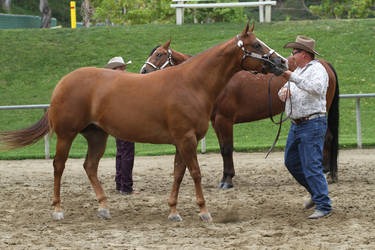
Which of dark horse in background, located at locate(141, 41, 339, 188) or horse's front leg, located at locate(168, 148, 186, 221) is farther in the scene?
dark horse in background, located at locate(141, 41, 339, 188)

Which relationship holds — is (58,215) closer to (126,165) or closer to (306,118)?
(126,165)

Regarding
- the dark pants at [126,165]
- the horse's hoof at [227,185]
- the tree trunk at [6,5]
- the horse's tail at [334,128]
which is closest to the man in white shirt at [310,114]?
the horse's tail at [334,128]

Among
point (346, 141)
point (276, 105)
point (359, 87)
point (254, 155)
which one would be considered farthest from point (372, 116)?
point (276, 105)

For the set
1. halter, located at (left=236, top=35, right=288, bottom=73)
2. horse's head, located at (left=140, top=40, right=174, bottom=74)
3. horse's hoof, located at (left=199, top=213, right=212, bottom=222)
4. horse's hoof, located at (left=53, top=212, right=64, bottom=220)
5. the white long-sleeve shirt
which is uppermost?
halter, located at (left=236, top=35, right=288, bottom=73)

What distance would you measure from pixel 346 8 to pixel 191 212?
25.7 m

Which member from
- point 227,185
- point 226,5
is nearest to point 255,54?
point 227,185

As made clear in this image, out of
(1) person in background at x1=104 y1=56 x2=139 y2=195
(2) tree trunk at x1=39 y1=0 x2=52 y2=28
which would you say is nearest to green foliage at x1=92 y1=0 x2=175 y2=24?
(2) tree trunk at x1=39 y1=0 x2=52 y2=28

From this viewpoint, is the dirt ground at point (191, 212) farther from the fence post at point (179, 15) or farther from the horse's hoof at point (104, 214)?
the fence post at point (179, 15)

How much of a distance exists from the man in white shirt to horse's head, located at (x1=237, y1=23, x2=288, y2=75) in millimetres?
246

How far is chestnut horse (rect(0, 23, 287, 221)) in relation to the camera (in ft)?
20.4

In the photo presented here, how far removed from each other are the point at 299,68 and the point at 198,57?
1.10m

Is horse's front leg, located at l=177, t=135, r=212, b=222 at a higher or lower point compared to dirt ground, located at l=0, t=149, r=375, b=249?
higher

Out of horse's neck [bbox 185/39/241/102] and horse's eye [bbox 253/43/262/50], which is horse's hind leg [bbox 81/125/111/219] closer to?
horse's neck [bbox 185/39/241/102]

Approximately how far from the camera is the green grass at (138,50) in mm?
16031
